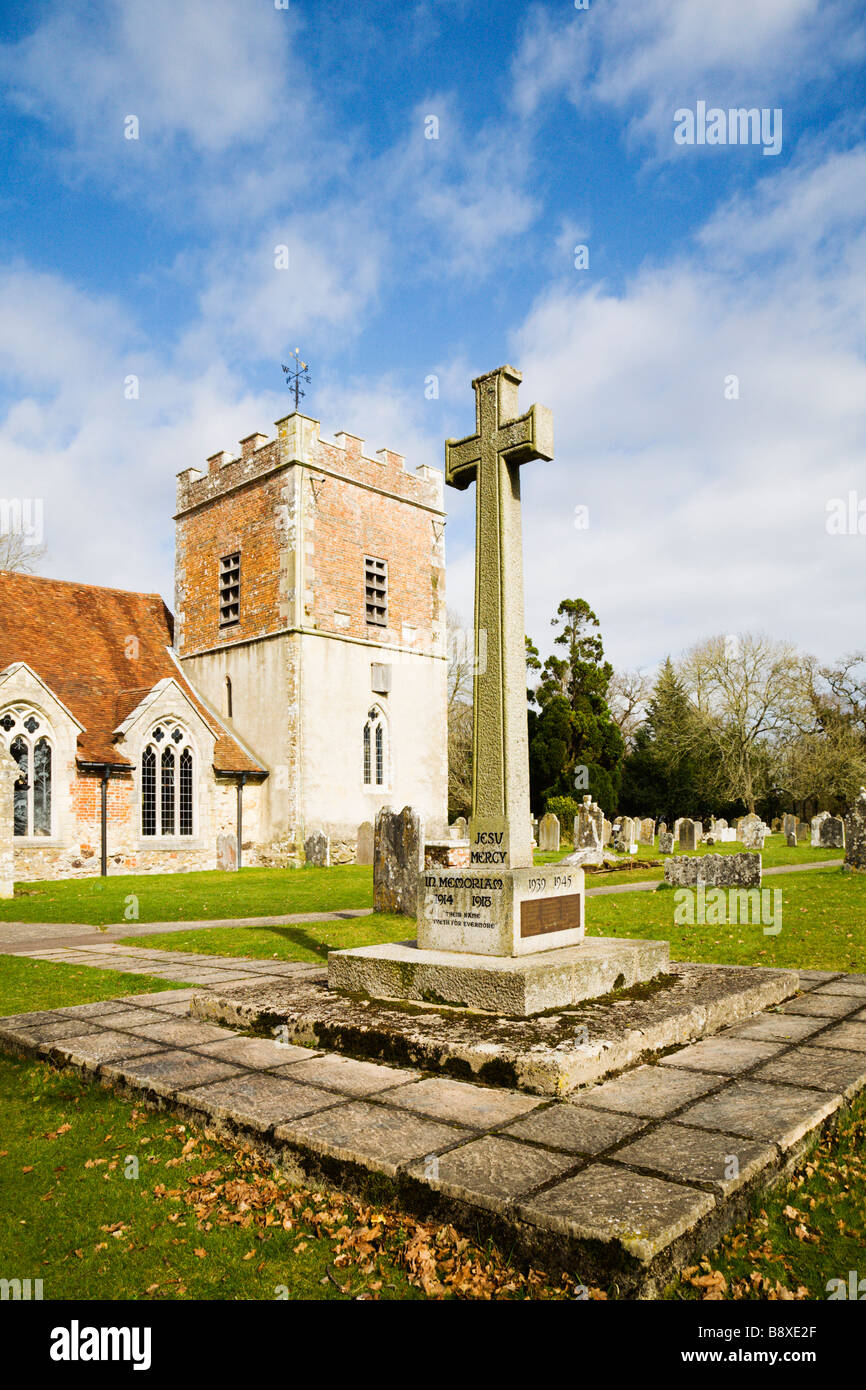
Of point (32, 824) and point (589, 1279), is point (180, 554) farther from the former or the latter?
point (589, 1279)

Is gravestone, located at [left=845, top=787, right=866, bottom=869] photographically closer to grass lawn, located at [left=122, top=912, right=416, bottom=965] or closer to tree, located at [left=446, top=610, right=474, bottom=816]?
grass lawn, located at [left=122, top=912, right=416, bottom=965]

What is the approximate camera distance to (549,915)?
18.0 ft

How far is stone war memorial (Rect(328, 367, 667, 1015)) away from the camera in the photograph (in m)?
5.07

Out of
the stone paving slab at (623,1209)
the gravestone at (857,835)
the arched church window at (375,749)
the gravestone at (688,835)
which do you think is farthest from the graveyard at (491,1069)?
the gravestone at (688,835)

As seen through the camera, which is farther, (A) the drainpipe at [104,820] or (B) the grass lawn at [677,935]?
(A) the drainpipe at [104,820]

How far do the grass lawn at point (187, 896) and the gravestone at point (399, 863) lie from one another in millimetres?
1165

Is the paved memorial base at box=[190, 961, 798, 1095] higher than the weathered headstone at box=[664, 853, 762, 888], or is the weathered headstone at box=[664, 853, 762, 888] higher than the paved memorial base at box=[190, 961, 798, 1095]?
the paved memorial base at box=[190, 961, 798, 1095]

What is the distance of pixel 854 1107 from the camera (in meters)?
3.88

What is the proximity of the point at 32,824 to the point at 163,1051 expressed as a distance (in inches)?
641

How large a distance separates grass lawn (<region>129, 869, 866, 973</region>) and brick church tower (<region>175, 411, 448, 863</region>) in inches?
465

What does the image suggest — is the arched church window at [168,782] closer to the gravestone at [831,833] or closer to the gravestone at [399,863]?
the gravestone at [399,863]

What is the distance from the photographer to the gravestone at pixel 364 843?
23.4 meters

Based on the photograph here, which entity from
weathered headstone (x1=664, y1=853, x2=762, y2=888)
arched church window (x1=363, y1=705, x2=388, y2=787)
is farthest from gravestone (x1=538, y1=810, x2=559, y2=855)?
weathered headstone (x1=664, y1=853, x2=762, y2=888)

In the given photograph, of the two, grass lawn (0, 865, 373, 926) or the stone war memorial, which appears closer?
the stone war memorial
